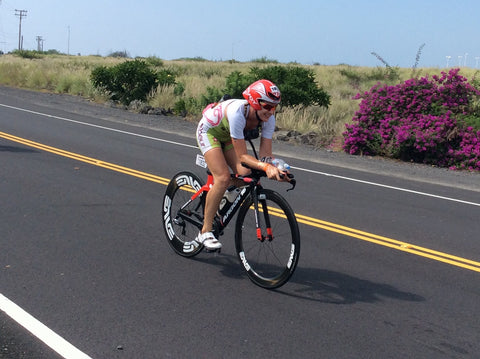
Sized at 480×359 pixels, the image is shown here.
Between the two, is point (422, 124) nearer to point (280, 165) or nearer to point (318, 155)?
point (318, 155)

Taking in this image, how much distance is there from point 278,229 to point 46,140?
10.3m

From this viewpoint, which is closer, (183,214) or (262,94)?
(262,94)

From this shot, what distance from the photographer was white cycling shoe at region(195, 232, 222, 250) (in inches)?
232

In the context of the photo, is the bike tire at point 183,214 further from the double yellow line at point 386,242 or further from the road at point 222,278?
the double yellow line at point 386,242

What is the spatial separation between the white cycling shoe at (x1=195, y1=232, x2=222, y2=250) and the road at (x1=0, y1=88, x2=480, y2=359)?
31cm

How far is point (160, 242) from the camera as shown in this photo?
7098 millimetres

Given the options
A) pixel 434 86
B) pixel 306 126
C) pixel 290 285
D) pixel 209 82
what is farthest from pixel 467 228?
Result: pixel 209 82

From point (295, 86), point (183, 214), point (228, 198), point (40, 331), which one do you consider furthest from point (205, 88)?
point (40, 331)

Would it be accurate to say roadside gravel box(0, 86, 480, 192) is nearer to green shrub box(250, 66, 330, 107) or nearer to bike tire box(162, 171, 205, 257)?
green shrub box(250, 66, 330, 107)

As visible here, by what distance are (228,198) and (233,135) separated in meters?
0.77

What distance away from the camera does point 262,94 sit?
532 cm

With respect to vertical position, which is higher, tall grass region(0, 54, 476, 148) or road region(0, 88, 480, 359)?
tall grass region(0, 54, 476, 148)

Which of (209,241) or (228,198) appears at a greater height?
(228,198)

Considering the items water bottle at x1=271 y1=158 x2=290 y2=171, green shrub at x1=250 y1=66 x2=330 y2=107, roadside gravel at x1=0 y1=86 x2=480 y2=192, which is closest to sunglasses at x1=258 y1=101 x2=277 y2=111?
water bottle at x1=271 y1=158 x2=290 y2=171
